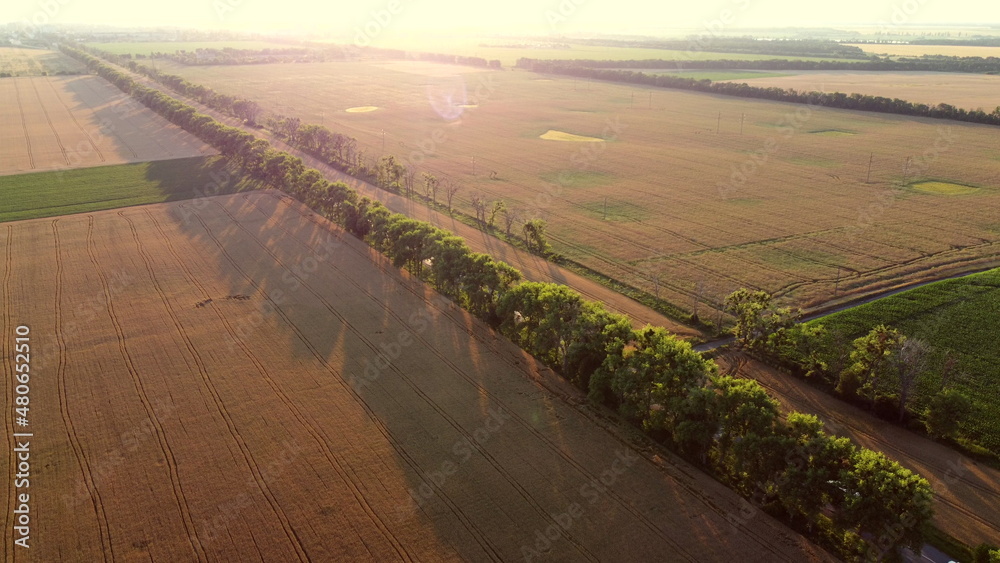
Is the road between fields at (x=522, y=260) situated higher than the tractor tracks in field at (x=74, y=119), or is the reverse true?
the tractor tracks in field at (x=74, y=119)

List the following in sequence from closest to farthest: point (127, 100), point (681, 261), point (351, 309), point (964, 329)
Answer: point (964, 329)
point (351, 309)
point (681, 261)
point (127, 100)

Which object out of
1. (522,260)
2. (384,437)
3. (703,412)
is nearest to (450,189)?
(522,260)

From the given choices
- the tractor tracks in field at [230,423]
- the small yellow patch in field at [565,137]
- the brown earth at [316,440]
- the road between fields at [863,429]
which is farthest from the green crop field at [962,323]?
the small yellow patch in field at [565,137]

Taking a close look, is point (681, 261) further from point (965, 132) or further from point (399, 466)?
point (965, 132)

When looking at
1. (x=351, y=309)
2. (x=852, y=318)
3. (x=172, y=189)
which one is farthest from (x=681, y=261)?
(x=172, y=189)

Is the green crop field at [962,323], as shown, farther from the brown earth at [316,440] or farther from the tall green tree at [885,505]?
the brown earth at [316,440]

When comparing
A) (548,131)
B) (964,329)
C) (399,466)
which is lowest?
(399,466)

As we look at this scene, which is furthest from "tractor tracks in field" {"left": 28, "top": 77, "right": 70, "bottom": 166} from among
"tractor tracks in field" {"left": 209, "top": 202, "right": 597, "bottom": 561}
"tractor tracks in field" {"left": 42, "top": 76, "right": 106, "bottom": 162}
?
"tractor tracks in field" {"left": 209, "top": 202, "right": 597, "bottom": 561}

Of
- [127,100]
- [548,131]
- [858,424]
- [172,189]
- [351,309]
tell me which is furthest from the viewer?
[127,100]
